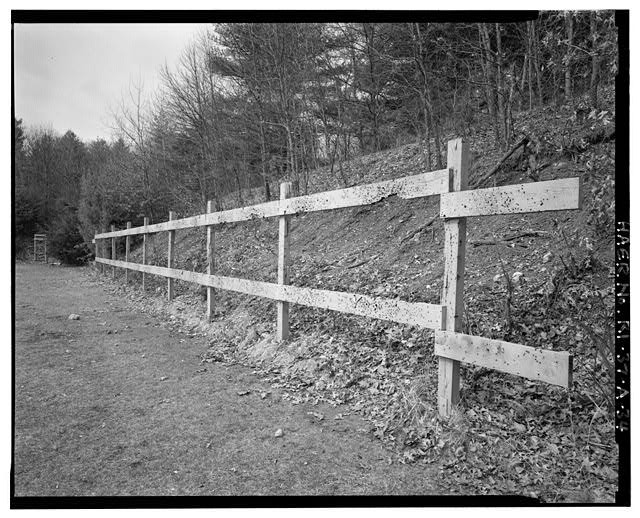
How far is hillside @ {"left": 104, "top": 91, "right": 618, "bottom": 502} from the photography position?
2.34 meters

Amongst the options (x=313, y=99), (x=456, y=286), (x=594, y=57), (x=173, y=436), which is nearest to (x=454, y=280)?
(x=456, y=286)

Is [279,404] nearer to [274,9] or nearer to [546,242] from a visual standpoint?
[274,9]

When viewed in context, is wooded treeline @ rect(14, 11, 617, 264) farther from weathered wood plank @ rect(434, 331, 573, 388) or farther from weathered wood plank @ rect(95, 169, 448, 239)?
weathered wood plank @ rect(434, 331, 573, 388)

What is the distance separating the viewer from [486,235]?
530 centimetres

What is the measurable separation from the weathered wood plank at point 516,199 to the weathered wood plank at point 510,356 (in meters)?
0.76

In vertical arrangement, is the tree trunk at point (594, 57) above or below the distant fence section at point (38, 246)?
above

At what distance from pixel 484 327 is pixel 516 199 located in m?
1.55

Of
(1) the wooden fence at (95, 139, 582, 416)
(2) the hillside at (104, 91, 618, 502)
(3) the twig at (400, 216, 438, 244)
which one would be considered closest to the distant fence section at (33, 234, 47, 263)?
(2) the hillside at (104, 91, 618, 502)

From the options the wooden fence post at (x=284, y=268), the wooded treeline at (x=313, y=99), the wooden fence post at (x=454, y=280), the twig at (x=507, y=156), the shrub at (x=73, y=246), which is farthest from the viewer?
the shrub at (x=73, y=246)

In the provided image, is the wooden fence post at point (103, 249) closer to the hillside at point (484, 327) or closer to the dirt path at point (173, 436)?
the hillside at point (484, 327)

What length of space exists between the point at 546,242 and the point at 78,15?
464 centimetres

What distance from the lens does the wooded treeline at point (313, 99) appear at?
163 inches

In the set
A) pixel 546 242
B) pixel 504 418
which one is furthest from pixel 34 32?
pixel 546 242

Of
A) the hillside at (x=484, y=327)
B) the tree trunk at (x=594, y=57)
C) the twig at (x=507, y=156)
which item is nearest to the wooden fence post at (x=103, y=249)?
the hillside at (x=484, y=327)
